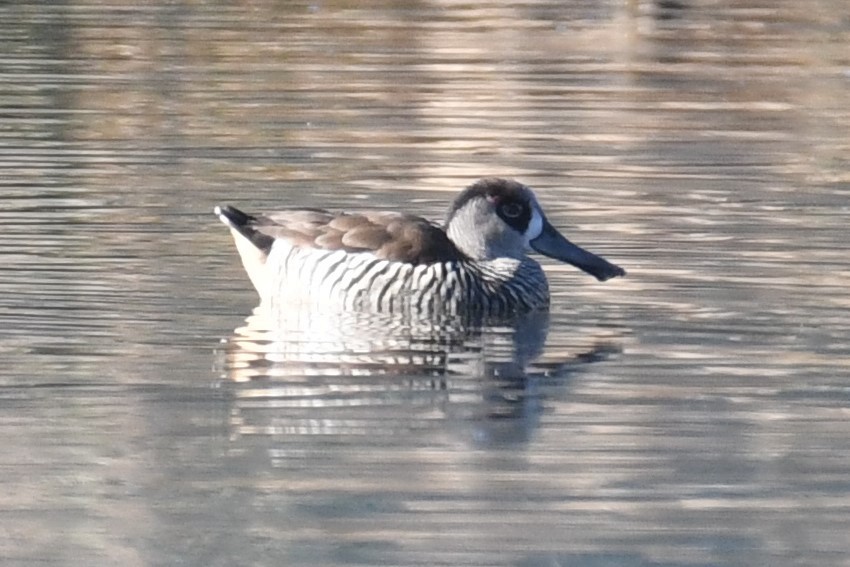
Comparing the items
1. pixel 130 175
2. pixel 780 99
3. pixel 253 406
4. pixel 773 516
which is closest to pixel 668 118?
pixel 780 99

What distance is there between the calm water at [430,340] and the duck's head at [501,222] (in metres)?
0.34

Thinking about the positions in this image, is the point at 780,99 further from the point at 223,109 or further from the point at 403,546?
the point at 403,546

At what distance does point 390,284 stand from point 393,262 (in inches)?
4.9

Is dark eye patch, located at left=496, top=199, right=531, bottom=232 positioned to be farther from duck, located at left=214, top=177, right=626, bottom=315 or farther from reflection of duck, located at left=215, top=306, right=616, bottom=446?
A: reflection of duck, located at left=215, top=306, right=616, bottom=446

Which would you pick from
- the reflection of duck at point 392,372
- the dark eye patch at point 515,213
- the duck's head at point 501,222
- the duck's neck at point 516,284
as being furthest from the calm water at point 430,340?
the dark eye patch at point 515,213

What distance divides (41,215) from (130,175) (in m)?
1.77

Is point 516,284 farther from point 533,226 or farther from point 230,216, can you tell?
point 230,216

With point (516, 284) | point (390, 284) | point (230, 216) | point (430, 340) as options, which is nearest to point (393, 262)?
point (390, 284)

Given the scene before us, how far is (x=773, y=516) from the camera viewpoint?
25.2 feet

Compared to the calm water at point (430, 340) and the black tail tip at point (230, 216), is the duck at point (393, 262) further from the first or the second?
the calm water at point (430, 340)

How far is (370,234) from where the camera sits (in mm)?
11625

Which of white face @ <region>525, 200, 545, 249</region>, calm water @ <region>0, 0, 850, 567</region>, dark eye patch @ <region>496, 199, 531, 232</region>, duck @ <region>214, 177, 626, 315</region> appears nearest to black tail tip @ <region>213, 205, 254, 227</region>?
duck @ <region>214, 177, 626, 315</region>

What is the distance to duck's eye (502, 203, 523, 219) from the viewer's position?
1213cm

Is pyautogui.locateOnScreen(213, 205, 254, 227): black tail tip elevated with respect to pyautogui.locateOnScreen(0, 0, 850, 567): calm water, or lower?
elevated
